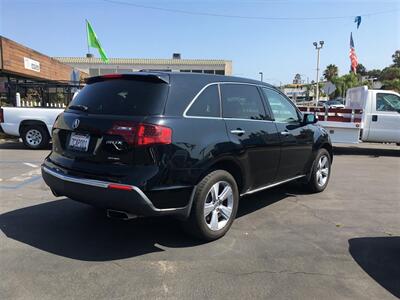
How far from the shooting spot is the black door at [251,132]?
4.81 meters

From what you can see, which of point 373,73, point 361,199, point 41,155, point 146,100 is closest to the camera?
point 146,100

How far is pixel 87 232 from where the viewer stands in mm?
4766

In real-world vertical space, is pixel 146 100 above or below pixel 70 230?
above

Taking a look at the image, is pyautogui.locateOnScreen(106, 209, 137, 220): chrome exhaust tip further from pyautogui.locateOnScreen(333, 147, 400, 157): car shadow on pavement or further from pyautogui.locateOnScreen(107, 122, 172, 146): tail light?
A: pyautogui.locateOnScreen(333, 147, 400, 157): car shadow on pavement

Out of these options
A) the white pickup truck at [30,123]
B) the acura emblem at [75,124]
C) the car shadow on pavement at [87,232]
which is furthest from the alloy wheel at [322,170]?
the white pickup truck at [30,123]

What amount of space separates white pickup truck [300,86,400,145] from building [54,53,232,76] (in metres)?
38.2

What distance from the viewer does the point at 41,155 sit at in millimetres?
11141

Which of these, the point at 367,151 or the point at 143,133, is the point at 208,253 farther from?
the point at 367,151

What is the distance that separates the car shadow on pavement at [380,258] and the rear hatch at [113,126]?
232 cm

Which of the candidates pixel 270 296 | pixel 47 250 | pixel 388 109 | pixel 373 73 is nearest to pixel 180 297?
pixel 270 296

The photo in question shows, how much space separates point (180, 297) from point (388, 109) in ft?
37.4

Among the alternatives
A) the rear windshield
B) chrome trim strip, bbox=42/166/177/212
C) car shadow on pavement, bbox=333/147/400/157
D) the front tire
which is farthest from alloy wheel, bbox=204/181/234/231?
car shadow on pavement, bbox=333/147/400/157

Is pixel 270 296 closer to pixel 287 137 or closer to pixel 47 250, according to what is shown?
pixel 47 250

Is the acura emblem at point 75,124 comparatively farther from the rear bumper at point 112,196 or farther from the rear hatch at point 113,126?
the rear bumper at point 112,196
